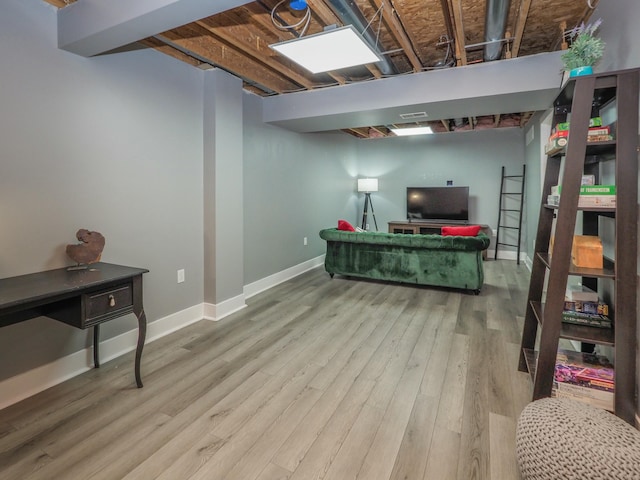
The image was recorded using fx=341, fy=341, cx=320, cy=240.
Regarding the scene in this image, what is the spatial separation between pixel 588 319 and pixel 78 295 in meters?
2.78

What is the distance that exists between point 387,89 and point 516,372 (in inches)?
113

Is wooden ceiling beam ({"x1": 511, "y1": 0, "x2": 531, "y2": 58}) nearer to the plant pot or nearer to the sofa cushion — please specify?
the plant pot

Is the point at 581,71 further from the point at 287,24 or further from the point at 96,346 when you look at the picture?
the point at 96,346

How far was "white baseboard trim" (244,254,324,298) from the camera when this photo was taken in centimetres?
423

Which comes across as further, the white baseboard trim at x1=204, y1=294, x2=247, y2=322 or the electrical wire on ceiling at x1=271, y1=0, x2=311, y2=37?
the white baseboard trim at x1=204, y1=294, x2=247, y2=322

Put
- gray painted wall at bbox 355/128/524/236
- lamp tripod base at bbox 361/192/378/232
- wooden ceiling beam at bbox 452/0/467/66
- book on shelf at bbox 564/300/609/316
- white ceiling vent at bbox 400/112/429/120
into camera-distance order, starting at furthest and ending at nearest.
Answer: lamp tripod base at bbox 361/192/378/232 → gray painted wall at bbox 355/128/524/236 → white ceiling vent at bbox 400/112/429/120 → wooden ceiling beam at bbox 452/0/467/66 → book on shelf at bbox 564/300/609/316

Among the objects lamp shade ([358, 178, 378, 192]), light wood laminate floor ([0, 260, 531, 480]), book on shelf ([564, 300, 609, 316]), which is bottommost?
light wood laminate floor ([0, 260, 531, 480])

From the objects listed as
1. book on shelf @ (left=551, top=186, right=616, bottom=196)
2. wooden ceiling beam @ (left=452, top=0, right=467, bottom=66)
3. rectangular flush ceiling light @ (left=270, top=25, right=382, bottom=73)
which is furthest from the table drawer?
wooden ceiling beam @ (left=452, top=0, right=467, bottom=66)

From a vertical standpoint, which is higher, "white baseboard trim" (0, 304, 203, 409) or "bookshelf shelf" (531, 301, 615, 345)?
"bookshelf shelf" (531, 301, 615, 345)

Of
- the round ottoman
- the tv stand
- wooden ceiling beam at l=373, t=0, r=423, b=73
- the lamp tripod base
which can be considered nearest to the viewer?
the round ottoman

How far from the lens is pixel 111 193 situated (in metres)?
2.58

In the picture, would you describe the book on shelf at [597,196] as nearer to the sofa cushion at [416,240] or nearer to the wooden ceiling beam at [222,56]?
the sofa cushion at [416,240]

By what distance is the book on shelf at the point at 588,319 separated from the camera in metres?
1.85

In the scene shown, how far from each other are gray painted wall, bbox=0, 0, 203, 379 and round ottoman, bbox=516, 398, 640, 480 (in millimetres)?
2738
